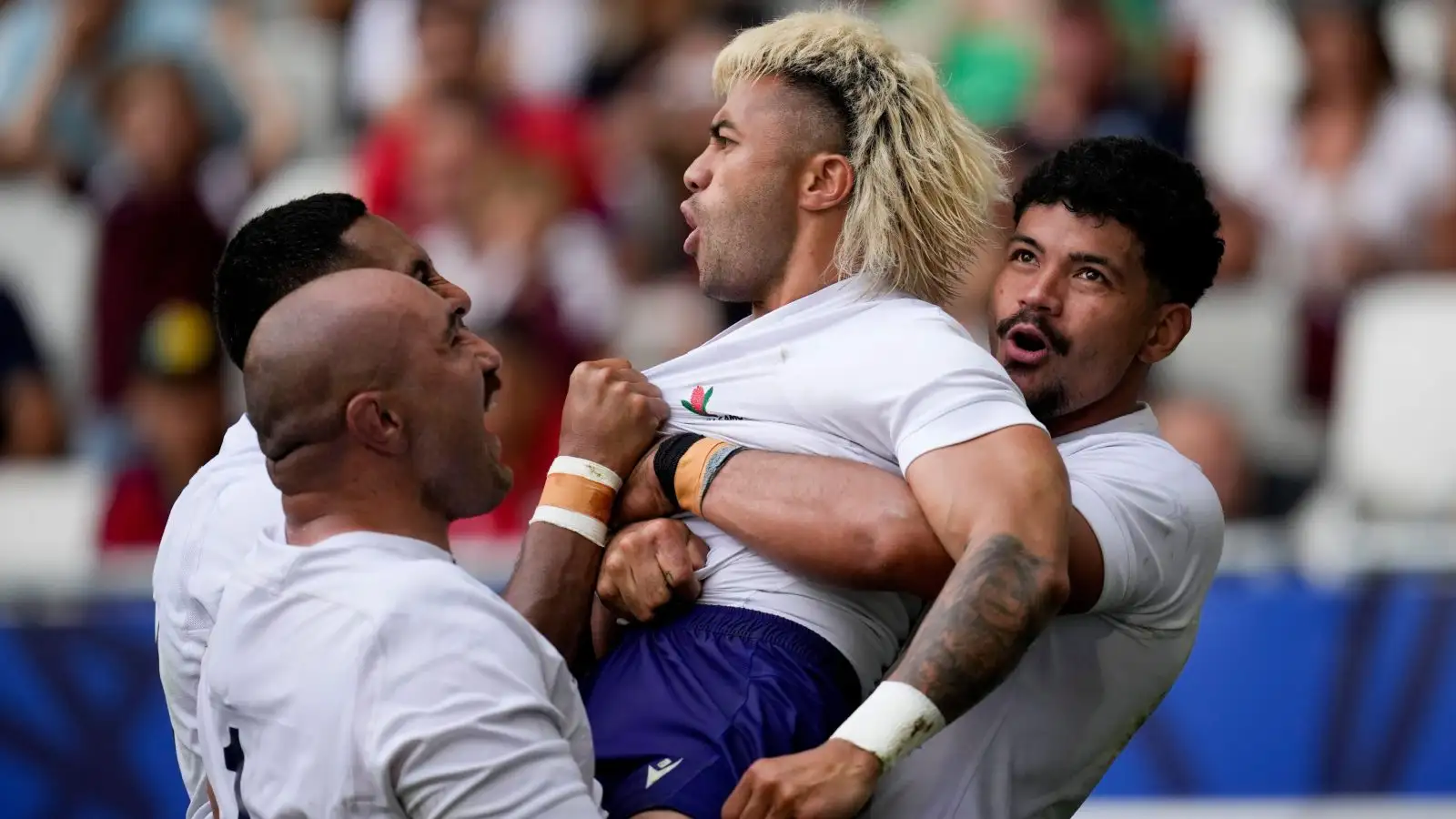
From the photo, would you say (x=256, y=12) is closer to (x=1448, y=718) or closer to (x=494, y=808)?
(x=1448, y=718)

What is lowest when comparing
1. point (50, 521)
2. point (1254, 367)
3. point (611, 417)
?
point (50, 521)

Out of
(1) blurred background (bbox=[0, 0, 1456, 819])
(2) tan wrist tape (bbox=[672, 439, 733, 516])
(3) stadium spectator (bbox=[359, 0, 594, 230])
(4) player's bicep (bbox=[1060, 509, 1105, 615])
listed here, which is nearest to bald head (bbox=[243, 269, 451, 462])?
(2) tan wrist tape (bbox=[672, 439, 733, 516])

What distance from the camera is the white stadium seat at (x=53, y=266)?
8.22 m

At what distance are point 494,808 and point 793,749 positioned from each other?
0.72 meters

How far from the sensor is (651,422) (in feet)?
11.8

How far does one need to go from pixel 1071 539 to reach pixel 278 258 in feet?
4.81

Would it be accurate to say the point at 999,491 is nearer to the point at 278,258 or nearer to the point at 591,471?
the point at 591,471

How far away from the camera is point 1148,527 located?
3.49m

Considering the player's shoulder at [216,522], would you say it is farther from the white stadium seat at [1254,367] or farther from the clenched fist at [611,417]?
the white stadium seat at [1254,367]

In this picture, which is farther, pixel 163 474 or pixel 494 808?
pixel 163 474

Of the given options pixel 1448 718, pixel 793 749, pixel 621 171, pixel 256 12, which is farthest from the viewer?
pixel 256 12

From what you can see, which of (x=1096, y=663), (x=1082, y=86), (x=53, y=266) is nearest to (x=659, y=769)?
(x=1096, y=663)

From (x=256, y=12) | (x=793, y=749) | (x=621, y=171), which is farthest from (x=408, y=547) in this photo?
(x=256, y=12)

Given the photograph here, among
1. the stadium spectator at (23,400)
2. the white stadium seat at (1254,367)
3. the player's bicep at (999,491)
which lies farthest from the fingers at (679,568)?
the stadium spectator at (23,400)
